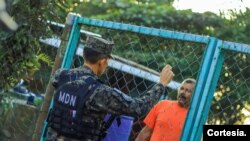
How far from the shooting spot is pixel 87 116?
312 centimetres

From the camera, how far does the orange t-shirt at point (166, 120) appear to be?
A: 3637 mm

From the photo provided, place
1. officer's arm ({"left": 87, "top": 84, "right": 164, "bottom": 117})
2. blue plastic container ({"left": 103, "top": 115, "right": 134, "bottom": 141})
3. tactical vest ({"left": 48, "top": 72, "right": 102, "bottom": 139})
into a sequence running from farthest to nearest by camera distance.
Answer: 1. blue plastic container ({"left": 103, "top": 115, "right": 134, "bottom": 141})
2. tactical vest ({"left": 48, "top": 72, "right": 102, "bottom": 139})
3. officer's arm ({"left": 87, "top": 84, "right": 164, "bottom": 117})

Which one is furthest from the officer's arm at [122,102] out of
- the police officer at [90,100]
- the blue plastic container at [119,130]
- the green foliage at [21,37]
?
the green foliage at [21,37]

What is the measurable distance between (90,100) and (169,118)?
895mm

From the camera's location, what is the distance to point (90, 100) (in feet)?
10.0

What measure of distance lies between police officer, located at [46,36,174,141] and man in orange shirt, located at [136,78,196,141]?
61 cm

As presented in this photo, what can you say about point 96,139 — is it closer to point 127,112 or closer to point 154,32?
point 127,112

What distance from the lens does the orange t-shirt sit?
3637mm

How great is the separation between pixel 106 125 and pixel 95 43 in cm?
53

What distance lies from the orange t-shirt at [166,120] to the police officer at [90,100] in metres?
0.60

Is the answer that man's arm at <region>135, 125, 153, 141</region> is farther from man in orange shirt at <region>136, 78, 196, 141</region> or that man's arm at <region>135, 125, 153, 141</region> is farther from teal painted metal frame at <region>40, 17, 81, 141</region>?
teal painted metal frame at <region>40, 17, 81, 141</region>

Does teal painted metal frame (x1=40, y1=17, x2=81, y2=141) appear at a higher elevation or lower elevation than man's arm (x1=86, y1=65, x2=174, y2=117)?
higher
